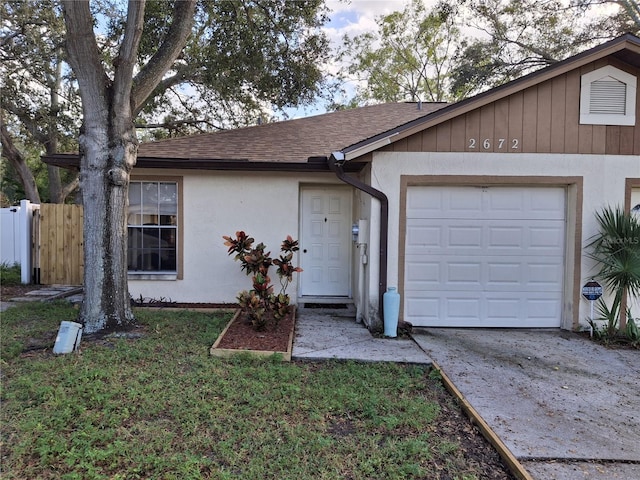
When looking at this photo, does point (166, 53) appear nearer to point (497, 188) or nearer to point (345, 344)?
point (345, 344)

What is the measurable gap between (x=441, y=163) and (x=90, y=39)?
203 inches

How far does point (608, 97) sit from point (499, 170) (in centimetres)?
192

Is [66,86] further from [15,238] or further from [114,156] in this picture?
[114,156]

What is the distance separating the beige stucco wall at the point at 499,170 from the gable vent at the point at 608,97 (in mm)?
696

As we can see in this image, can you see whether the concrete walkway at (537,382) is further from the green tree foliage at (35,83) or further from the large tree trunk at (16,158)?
the large tree trunk at (16,158)

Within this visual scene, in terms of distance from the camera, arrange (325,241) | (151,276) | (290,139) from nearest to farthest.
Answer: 1. (151,276)
2. (325,241)
3. (290,139)

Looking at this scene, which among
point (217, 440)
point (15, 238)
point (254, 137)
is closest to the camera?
point (217, 440)

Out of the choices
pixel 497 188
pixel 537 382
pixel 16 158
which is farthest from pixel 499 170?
pixel 16 158

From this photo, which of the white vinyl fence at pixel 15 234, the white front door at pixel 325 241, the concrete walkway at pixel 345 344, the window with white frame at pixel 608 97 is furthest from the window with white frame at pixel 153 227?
the window with white frame at pixel 608 97

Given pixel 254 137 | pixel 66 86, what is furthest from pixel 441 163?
pixel 66 86

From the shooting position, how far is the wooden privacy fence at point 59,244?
9266mm

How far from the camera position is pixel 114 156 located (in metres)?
5.43

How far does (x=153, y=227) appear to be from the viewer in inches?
297

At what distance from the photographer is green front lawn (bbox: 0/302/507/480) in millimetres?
2807
